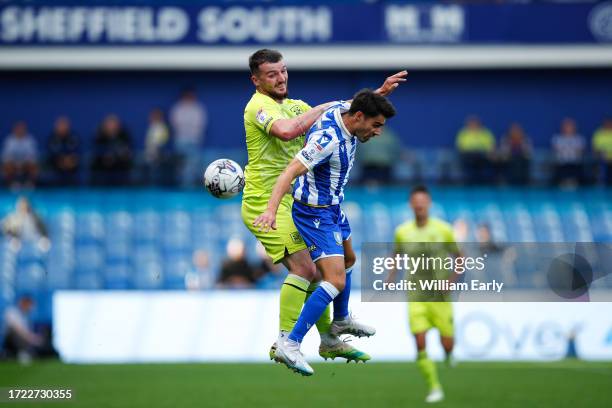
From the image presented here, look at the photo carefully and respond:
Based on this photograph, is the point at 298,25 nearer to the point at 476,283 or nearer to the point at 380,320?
the point at 380,320

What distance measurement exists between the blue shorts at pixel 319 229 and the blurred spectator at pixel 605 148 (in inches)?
581

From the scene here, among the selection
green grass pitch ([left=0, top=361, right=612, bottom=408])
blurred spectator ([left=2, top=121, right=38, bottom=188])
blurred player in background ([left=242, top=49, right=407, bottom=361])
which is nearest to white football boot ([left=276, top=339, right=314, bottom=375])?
blurred player in background ([left=242, top=49, right=407, bottom=361])

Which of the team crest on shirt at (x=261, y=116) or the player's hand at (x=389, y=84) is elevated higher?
the player's hand at (x=389, y=84)

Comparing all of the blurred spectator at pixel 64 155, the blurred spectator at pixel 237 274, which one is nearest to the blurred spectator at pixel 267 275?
the blurred spectator at pixel 237 274

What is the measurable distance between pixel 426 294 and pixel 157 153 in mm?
10070

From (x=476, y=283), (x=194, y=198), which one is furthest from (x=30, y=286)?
(x=476, y=283)

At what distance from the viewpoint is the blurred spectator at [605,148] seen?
23.3 m

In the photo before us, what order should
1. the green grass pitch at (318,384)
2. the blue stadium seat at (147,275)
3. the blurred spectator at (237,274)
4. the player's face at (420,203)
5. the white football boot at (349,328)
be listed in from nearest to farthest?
the white football boot at (349,328), the green grass pitch at (318,384), the player's face at (420,203), the blurred spectator at (237,274), the blue stadium seat at (147,275)

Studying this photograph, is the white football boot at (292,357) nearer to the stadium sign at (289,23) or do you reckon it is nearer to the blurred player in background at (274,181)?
the blurred player in background at (274,181)

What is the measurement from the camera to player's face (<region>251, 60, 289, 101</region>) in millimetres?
9474

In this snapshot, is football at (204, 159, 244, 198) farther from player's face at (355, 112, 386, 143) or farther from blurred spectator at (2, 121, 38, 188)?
blurred spectator at (2, 121, 38, 188)

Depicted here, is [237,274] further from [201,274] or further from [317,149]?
[317,149]

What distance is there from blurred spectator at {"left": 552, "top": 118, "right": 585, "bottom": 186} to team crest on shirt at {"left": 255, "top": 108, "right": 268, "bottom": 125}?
14655mm

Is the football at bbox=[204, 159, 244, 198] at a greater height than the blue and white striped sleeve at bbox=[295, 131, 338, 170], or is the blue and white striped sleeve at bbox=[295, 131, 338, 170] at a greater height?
the blue and white striped sleeve at bbox=[295, 131, 338, 170]
